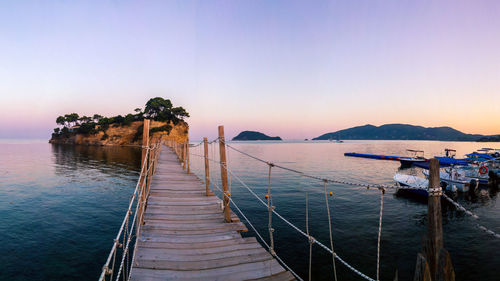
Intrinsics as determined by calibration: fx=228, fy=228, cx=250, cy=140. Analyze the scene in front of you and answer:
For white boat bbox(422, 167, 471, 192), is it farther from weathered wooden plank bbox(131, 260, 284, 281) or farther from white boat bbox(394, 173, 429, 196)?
weathered wooden plank bbox(131, 260, 284, 281)

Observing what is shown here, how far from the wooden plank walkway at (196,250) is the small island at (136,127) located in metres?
71.3

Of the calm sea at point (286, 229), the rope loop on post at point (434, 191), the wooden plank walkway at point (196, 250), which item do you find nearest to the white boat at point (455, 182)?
the calm sea at point (286, 229)

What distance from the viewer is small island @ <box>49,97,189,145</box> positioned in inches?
3034

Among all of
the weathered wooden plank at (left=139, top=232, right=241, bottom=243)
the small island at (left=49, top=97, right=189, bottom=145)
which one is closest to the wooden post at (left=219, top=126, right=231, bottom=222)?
the weathered wooden plank at (left=139, top=232, right=241, bottom=243)

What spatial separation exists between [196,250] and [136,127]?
84209mm

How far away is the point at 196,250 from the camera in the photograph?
14.8 ft

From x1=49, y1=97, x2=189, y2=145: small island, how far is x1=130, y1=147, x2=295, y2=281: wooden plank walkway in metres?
71.3

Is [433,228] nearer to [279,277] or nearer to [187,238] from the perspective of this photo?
[279,277]

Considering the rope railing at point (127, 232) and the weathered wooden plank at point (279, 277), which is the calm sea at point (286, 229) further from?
the weathered wooden plank at point (279, 277)

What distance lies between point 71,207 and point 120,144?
7381 cm

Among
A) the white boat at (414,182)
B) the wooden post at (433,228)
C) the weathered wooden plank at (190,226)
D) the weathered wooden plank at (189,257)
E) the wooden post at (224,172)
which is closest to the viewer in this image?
the wooden post at (433,228)

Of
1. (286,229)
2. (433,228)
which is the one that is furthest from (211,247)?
(286,229)

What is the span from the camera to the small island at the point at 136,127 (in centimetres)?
7706

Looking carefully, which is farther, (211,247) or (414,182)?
(414,182)
